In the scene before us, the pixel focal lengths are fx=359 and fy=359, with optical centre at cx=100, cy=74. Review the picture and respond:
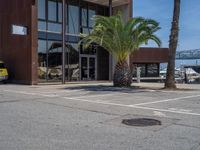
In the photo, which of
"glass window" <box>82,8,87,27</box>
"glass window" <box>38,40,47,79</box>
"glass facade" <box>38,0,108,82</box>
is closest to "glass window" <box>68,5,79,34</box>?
"glass facade" <box>38,0,108,82</box>

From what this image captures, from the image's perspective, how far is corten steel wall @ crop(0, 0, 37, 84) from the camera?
89.7 feet

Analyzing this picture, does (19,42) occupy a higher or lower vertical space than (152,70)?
higher

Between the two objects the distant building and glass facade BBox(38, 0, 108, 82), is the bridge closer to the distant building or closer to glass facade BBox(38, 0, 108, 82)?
→ the distant building

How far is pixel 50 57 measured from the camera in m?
30.0

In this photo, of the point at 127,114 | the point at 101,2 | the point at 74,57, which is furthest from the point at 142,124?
the point at 101,2

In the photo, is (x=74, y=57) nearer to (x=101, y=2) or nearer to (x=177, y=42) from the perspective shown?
(x=101, y=2)

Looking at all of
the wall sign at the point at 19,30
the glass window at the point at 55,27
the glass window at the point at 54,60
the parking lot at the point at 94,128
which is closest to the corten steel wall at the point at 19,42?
the wall sign at the point at 19,30

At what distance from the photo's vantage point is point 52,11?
30.7 metres

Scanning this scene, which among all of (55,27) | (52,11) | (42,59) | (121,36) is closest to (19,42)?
(42,59)

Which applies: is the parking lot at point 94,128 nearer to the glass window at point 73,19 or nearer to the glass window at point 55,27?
the glass window at point 55,27

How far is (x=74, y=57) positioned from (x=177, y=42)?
38.6ft

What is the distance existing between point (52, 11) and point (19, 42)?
13.4 feet

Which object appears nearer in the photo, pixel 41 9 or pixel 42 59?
pixel 42 59

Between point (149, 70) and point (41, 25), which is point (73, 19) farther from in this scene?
point (149, 70)
